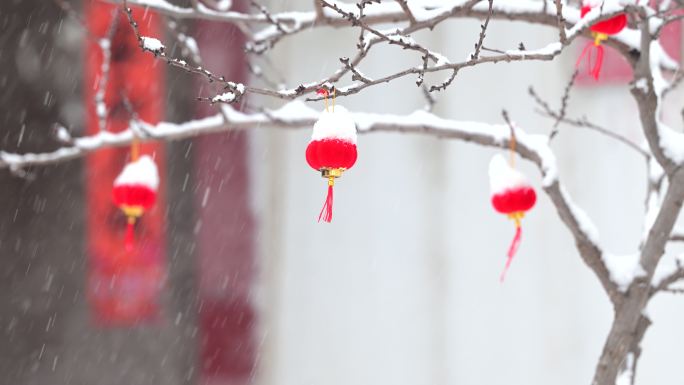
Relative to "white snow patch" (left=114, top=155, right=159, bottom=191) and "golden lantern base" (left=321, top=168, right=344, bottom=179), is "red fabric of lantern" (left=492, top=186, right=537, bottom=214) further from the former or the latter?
"white snow patch" (left=114, top=155, right=159, bottom=191)

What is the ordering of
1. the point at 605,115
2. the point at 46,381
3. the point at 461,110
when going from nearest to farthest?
the point at 605,115 → the point at 461,110 → the point at 46,381

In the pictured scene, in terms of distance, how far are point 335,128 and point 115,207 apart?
4549 mm

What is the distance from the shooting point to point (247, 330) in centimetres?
666

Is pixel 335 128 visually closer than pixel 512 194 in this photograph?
Yes

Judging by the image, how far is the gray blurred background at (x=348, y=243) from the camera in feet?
18.5

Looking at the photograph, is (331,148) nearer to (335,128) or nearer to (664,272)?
(335,128)

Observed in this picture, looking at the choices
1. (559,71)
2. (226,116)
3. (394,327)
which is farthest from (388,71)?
(226,116)

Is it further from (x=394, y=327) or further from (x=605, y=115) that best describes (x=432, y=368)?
(x=605, y=115)

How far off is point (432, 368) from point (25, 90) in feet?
11.6

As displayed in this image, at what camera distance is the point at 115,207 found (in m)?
6.30

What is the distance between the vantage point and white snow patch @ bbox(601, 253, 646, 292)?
2.92m

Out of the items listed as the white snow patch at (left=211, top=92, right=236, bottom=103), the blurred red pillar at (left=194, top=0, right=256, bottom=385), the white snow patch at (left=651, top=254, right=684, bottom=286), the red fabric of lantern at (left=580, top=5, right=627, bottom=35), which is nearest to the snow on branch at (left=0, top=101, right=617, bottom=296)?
the white snow patch at (left=651, top=254, right=684, bottom=286)

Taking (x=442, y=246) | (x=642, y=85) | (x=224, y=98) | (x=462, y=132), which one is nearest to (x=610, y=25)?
(x=642, y=85)

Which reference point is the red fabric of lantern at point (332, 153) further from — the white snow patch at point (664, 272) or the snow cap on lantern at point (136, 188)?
the snow cap on lantern at point (136, 188)
